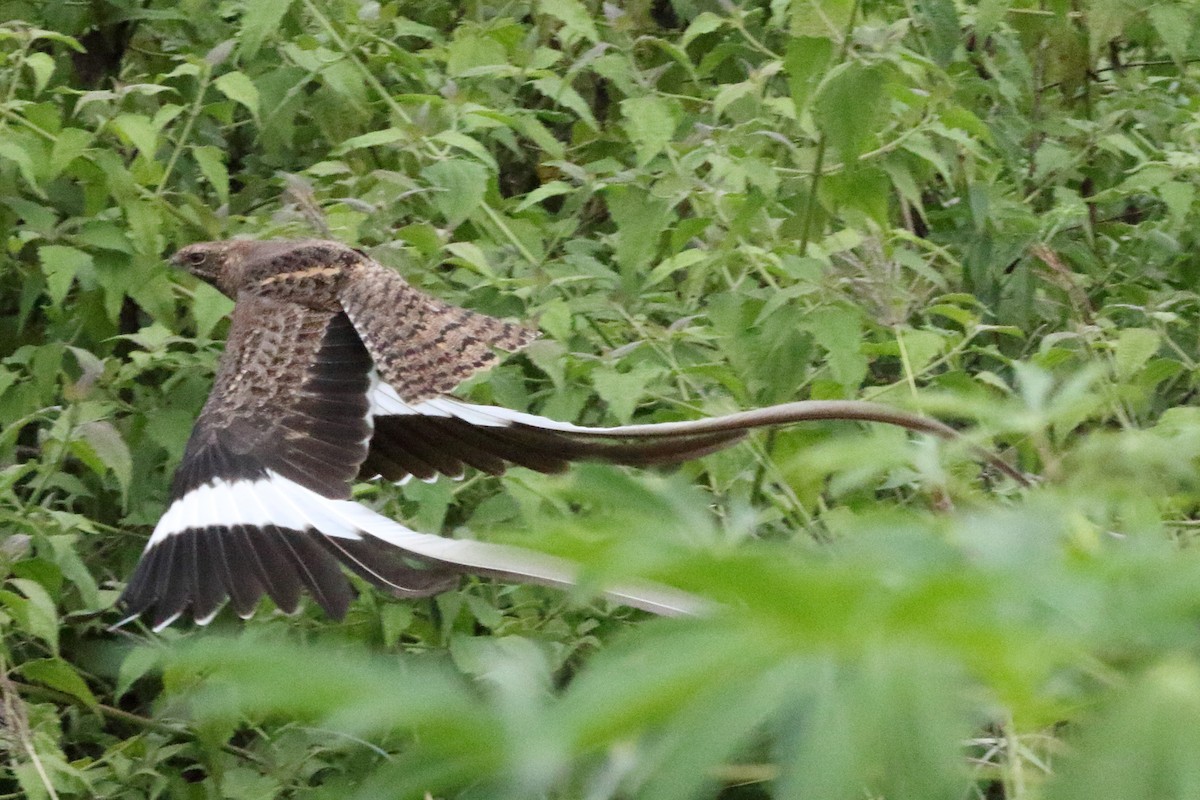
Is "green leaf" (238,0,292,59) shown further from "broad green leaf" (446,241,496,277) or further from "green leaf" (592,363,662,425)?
"green leaf" (592,363,662,425)

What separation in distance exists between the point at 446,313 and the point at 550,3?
2.21 ft

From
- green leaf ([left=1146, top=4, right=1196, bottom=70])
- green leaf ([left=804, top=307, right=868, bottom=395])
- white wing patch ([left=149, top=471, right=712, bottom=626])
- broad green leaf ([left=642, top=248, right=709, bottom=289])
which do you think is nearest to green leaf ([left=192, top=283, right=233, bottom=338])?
white wing patch ([left=149, top=471, right=712, bottom=626])

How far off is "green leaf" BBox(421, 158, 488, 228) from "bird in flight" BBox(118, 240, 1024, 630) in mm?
163

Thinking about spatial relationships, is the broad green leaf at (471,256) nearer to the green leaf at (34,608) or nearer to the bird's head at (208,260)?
the bird's head at (208,260)

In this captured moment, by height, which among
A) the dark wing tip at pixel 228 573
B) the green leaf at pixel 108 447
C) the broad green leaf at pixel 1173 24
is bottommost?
the dark wing tip at pixel 228 573

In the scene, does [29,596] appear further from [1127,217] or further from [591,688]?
[1127,217]

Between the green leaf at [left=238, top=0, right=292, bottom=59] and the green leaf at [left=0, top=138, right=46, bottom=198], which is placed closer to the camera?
the green leaf at [left=0, top=138, right=46, bottom=198]

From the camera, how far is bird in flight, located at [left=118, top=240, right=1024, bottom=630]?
211 centimetres

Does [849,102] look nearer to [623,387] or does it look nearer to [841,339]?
[841,339]

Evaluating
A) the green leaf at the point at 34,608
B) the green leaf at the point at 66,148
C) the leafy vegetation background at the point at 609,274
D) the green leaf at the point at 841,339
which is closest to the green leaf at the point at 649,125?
the leafy vegetation background at the point at 609,274

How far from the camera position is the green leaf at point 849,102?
1.78 metres

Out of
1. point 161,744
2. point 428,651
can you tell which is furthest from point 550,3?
point 161,744

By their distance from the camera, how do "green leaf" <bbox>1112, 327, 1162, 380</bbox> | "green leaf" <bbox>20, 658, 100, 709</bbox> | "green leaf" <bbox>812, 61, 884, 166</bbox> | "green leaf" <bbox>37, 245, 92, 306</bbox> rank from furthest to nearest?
"green leaf" <bbox>37, 245, 92, 306</bbox>
"green leaf" <bbox>20, 658, 100, 709</bbox>
"green leaf" <bbox>1112, 327, 1162, 380</bbox>
"green leaf" <bbox>812, 61, 884, 166</bbox>

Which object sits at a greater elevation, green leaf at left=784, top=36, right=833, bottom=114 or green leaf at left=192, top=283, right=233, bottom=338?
green leaf at left=784, top=36, right=833, bottom=114
